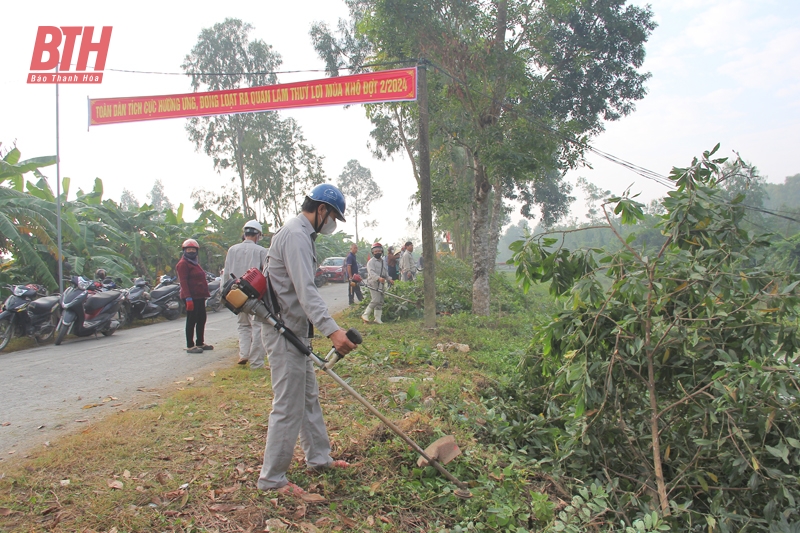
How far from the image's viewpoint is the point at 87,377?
661 cm

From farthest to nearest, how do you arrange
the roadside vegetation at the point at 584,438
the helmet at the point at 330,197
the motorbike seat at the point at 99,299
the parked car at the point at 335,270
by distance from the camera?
the parked car at the point at 335,270 → the motorbike seat at the point at 99,299 → the helmet at the point at 330,197 → the roadside vegetation at the point at 584,438

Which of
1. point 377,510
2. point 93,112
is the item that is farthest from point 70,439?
point 93,112

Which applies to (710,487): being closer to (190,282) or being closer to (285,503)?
(285,503)

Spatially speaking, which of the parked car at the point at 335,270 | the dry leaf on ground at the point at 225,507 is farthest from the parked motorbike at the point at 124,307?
the parked car at the point at 335,270

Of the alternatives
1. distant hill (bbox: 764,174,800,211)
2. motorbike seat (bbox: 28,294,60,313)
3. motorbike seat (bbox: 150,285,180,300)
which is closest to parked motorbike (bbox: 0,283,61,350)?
motorbike seat (bbox: 28,294,60,313)

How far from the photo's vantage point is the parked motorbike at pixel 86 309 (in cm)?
941

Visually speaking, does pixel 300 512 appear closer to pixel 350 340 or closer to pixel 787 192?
pixel 350 340

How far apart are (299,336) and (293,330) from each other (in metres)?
0.06

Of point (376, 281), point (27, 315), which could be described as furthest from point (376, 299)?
point (27, 315)

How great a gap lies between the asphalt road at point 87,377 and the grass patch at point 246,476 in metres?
0.45

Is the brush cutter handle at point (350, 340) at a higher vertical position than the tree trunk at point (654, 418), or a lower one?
higher

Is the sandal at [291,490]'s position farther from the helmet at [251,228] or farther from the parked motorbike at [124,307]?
the parked motorbike at [124,307]

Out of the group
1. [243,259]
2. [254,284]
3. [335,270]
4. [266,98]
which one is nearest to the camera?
[254,284]

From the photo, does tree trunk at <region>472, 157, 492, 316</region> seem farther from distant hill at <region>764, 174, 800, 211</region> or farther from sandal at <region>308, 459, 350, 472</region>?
distant hill at <region>764, 174, 800, 211</region>
